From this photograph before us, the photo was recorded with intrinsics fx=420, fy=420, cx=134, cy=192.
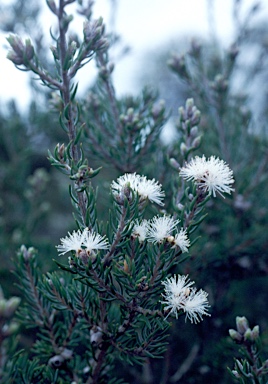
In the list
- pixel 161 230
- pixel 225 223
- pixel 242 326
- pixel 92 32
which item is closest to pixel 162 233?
pixel 161 230

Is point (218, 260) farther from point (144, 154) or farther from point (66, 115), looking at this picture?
point (66, 115)

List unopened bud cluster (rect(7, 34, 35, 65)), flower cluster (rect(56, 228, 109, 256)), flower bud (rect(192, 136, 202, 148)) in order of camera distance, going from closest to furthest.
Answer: flower cluster (rect(56, 228, 109, 256)) < unopened bud cluster (rect(7, 34, 35, 65)) < flower bud (rect(192, 136, 202, 148))

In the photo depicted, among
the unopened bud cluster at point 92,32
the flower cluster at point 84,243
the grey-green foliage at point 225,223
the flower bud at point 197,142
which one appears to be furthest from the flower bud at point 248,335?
the unopened bud cluster at point 92,32

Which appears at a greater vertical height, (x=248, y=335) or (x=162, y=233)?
(x=162, y=233)

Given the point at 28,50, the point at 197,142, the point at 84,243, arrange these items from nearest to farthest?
the point at 84,243, the point at 28,50, the point at 197,142

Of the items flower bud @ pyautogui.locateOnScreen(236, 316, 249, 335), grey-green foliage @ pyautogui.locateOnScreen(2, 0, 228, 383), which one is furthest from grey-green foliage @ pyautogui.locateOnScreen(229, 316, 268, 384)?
grey-green foliage @ pyautogui.locateOnScreen(2, 0, 228, 383)

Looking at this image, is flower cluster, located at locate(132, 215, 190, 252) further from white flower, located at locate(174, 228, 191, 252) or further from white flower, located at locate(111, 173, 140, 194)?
white flower, located at locate(111, 173, 140, 194)

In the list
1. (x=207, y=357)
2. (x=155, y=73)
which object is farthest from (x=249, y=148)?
(x=155, y=73)

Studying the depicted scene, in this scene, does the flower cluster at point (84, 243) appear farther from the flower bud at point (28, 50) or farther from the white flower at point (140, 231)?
the flower bud at point (28, 50)

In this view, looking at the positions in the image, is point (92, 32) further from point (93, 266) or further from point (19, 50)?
point (93, 266)
